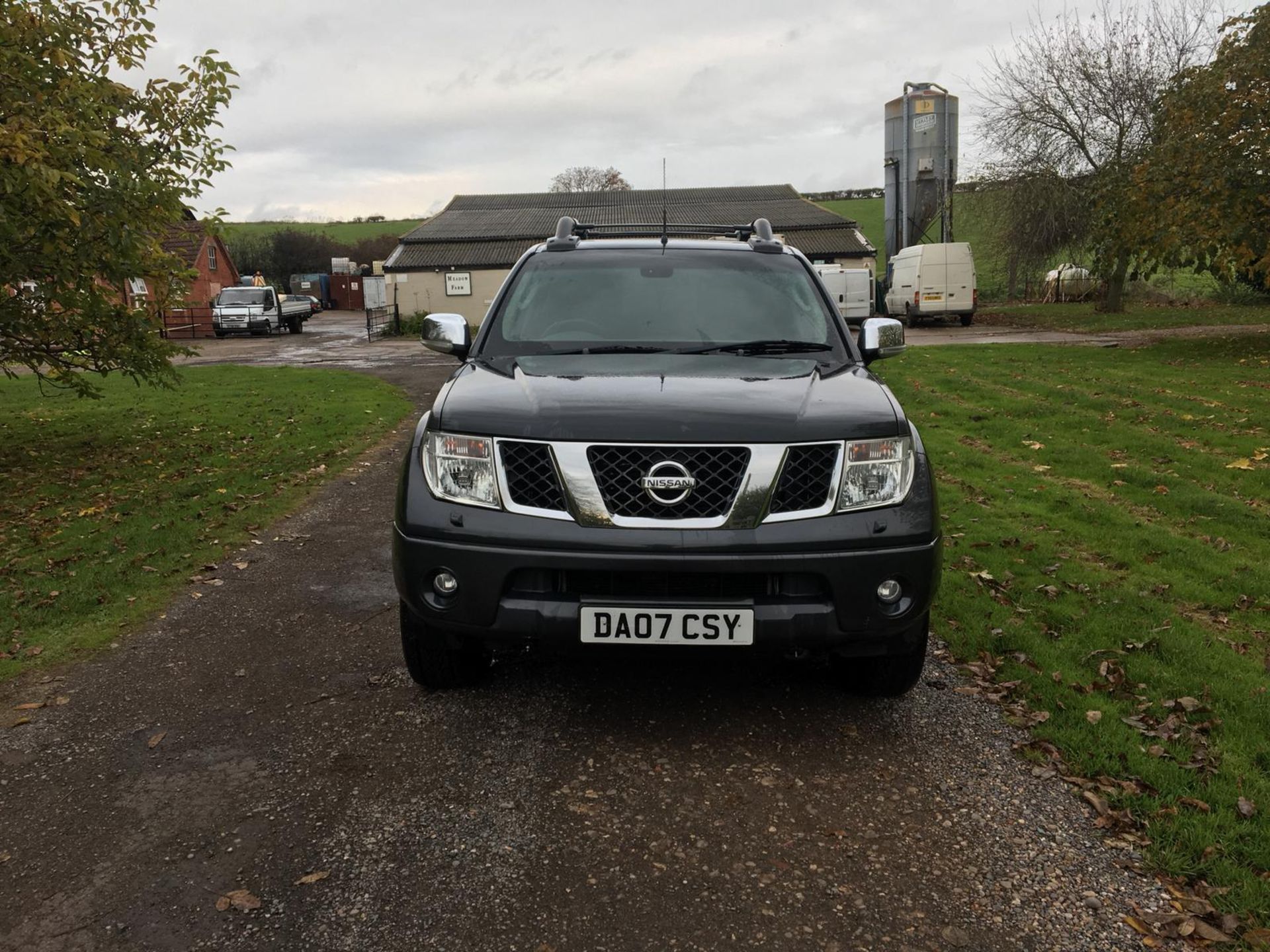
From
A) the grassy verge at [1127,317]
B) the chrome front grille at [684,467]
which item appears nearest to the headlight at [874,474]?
the chrome front grille at [684,467]

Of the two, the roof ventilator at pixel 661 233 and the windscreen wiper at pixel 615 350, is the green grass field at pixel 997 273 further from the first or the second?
the windscreen wiper at pixel 615 350

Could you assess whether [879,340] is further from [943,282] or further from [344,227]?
[344,227]

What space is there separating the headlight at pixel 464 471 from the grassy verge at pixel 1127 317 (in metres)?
25.0

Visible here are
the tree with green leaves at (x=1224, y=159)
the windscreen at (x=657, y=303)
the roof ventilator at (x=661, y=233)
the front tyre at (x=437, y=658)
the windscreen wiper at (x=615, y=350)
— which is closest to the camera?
the front tyre at (x=437, y=658)

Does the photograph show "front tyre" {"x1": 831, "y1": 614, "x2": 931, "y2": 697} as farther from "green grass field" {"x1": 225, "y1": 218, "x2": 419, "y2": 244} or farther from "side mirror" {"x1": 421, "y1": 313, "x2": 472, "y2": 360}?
"green grass field" {"x1": 225, "y1": 218, "x2": 419, "y2": 244}

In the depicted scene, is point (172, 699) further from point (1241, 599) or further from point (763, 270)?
point (1241, 599)

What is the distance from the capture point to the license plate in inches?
128

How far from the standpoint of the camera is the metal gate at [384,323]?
3856 cm

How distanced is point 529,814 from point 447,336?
2343 millimetres

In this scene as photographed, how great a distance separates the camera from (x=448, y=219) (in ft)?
164

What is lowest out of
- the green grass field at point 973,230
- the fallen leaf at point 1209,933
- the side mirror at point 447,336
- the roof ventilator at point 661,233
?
the fallen leaf at point 1209,933

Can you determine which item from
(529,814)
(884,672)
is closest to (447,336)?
(529,814)

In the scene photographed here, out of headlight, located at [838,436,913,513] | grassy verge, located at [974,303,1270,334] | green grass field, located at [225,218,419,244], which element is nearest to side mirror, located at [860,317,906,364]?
headlight, located at [838,436,913,513]

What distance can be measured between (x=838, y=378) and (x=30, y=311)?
923cm
